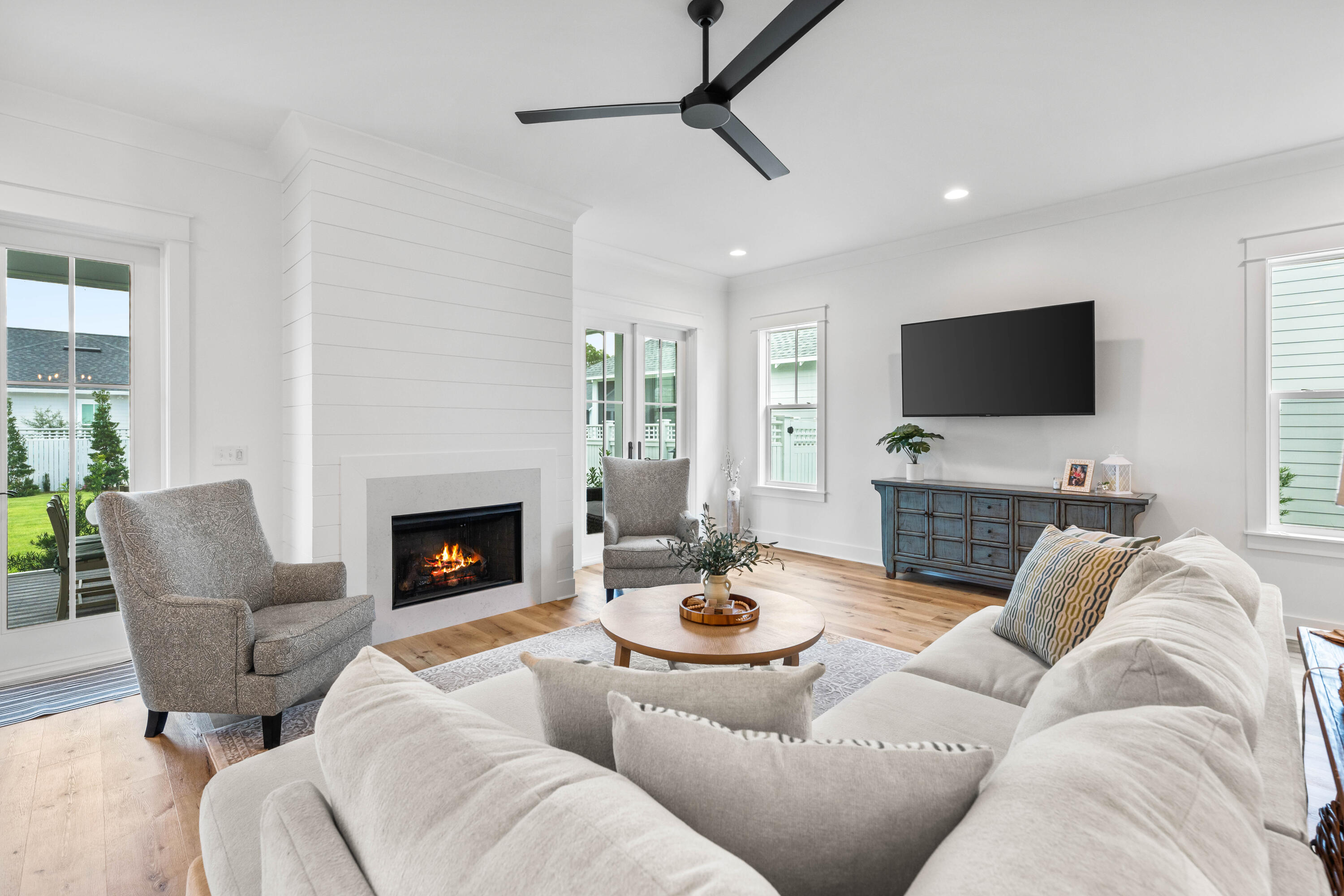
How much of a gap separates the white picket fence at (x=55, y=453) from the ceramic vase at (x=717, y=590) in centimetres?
310

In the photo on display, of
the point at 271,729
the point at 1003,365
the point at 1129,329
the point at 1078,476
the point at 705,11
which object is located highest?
the point at 705,11

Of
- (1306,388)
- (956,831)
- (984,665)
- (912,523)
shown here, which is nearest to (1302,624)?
(1306,388)

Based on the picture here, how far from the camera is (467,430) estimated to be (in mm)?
3676

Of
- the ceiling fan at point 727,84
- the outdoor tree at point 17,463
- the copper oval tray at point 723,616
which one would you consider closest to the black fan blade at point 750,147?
the ceiling fan at point 727,84

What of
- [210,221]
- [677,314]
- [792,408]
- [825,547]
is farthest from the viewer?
[792,408]

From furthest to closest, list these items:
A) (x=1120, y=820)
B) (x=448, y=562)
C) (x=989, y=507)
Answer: (x=989, y=507), (x=448, y=562), (x=1120, y=820)

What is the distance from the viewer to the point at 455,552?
3721 millimetres

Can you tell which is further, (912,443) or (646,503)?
(912,443)

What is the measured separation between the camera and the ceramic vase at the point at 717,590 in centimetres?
241

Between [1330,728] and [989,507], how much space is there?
116 inches

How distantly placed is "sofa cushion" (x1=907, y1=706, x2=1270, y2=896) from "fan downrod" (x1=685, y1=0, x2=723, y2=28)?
2335 mm

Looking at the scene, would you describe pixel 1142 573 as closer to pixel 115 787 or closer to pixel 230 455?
pixel 115 787

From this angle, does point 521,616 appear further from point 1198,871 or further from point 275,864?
point 1198,871

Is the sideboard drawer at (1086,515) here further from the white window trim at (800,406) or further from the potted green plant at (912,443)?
the white window trim at (800,406)
